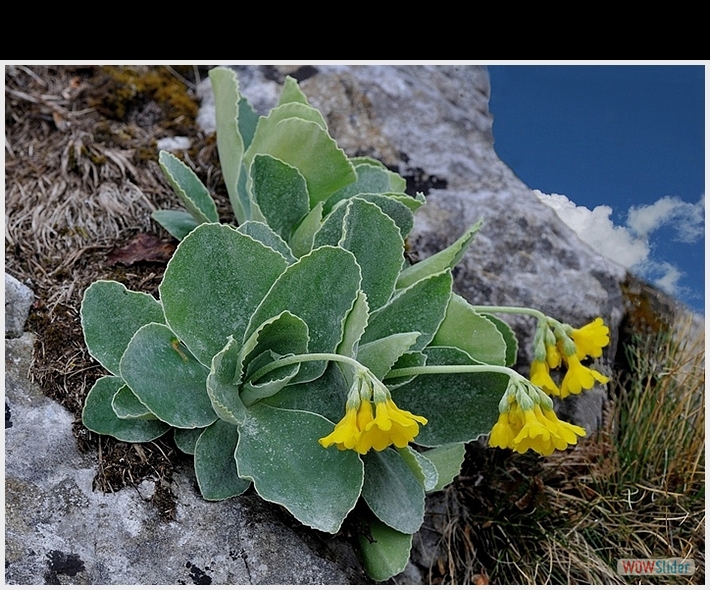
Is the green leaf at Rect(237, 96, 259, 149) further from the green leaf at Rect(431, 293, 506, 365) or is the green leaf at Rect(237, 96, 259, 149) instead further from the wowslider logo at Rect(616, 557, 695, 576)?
the wowslider logo at Rect(616, 557, 695, 576)

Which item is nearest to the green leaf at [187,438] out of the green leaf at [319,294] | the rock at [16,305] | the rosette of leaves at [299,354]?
the rosette of leaves at [299,354]

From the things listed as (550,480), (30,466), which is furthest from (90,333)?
(550,480)

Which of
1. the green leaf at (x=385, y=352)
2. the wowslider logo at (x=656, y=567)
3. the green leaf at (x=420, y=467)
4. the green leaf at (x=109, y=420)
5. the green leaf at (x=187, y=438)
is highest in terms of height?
the green leaf at (x=385, y=352)

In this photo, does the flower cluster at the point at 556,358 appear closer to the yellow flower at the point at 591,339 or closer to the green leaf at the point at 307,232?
the yellow flower at the point at 591,339

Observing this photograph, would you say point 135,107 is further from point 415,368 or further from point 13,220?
point 415,368

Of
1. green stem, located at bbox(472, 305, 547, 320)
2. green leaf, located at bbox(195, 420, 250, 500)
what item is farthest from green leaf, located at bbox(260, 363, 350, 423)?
green stem, located at bbox(472, 305, 547, 320)

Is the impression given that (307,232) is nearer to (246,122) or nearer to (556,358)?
(246,122)
